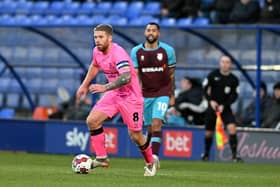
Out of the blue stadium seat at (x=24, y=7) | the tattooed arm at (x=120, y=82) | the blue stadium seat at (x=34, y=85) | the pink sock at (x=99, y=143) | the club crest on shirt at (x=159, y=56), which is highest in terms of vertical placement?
the blue stadium seat at (x=24, y=7)

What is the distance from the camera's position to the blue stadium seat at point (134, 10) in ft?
81.7

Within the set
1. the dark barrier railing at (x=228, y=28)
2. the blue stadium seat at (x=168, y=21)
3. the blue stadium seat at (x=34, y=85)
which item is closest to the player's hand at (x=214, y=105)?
the dark barrier railing at (x=228, y=28)

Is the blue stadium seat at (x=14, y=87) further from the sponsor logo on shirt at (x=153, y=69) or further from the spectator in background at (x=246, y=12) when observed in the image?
the sponsor logo on shirt at (x=153, y=69)

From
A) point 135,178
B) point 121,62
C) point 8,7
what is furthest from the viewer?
point 8,7

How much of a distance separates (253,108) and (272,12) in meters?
2.41

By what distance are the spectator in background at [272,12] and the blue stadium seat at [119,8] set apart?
16.1ft

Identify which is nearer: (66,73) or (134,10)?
(66,73)

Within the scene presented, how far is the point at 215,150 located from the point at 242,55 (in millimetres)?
2179

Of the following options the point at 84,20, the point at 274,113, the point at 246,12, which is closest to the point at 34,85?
the point at 84,20

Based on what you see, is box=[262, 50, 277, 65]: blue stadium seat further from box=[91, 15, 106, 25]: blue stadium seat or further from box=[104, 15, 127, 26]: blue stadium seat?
box=[91, 15, 106, 25]: blue stadium seat

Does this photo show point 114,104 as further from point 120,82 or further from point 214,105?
point 214,105

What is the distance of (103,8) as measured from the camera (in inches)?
1009

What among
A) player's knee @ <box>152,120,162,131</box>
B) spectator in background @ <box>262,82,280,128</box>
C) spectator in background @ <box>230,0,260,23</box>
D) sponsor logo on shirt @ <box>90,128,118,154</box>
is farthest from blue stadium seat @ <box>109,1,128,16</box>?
player's knee @ <box>152,120,162,131</box>

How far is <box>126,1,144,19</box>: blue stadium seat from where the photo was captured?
24891 millimetres
